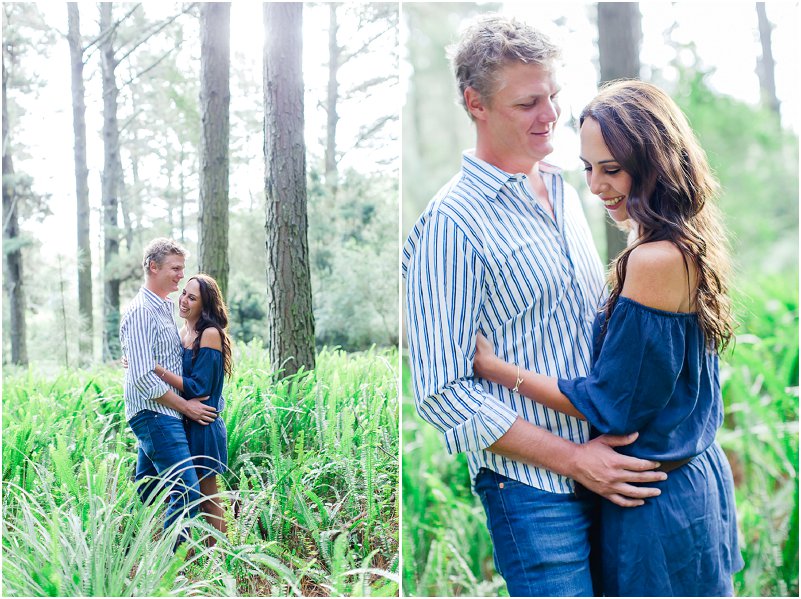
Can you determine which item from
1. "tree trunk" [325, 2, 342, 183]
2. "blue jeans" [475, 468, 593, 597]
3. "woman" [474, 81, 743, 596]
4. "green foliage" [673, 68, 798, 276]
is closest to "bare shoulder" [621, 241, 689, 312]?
"woman" [474, 81, 743, 596]

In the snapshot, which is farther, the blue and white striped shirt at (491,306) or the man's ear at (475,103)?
the man's ear at (475,103)

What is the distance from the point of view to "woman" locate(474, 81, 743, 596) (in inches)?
57.7

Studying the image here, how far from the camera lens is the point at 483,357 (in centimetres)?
153

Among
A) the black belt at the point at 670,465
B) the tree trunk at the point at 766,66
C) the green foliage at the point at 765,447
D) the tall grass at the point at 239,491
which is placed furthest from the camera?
the tree trunk at the point at 766,66

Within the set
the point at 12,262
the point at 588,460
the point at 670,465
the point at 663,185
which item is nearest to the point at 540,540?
the point at 588,460

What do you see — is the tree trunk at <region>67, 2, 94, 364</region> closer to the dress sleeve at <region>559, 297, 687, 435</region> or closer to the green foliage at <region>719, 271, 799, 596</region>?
the dress sleeve at <region>559, 297, 687, 435</region>

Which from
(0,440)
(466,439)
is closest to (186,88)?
(0,440)

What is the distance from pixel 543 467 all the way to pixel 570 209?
660mm

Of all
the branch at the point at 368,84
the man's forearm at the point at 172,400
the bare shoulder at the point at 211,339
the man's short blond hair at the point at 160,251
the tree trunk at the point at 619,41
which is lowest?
the man's forearm at the point at 172,400

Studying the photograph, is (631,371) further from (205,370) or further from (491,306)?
(205,370)

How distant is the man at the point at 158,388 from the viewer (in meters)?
1.95

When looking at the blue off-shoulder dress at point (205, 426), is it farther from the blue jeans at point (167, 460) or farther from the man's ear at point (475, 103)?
the man's ear at point (475, 103)

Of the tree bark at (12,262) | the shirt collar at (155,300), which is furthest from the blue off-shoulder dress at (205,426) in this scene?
the tree bark at (12,262)

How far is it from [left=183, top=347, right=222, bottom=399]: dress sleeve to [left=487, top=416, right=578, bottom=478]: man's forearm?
35.5 inches
